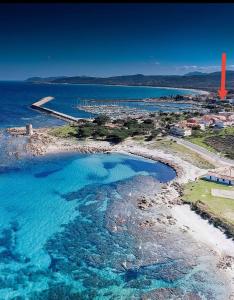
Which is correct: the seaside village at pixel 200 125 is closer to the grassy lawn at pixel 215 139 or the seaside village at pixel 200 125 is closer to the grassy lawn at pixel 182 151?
the grassy lawn at pixel 215 139

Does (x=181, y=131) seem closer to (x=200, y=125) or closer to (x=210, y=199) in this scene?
(x=200, y=125)

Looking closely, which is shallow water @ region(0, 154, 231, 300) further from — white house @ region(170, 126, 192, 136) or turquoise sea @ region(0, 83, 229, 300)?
white house @ region(170, 126, 192, 136)

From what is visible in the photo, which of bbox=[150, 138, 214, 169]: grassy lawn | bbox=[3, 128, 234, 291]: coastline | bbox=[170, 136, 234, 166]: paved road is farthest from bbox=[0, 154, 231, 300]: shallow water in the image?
bbox=[170, 136, 234, 166]: paved road

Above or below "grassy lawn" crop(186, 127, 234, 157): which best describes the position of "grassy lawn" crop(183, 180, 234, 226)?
below

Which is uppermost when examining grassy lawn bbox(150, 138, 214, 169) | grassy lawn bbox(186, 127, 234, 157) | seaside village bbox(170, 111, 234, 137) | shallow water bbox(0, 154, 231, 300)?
seaside village bbox(170, 111, 234, 137)

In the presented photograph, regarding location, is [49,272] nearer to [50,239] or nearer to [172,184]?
[50,239]

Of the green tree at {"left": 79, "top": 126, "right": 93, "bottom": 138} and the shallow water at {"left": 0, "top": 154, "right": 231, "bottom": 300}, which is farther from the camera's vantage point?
the green tree at {"left": 79, "top": 126, "right": 93, "bottom": 138}

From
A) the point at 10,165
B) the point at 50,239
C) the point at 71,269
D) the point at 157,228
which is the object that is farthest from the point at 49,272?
the point at 10,165

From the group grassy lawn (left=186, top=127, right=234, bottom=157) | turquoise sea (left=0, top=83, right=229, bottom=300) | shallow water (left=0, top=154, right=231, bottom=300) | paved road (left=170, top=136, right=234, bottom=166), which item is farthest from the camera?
grassy lawn (left=186, top=127, right=234, bottom=157)
